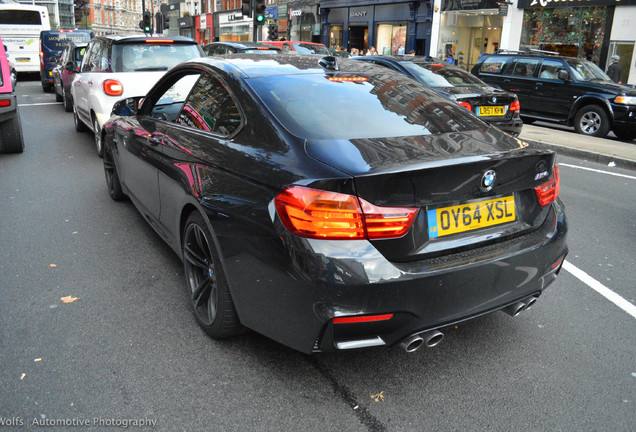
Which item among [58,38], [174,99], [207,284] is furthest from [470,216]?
[58,38]

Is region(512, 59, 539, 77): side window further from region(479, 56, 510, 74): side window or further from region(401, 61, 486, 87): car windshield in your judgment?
region(401, 61, 486, 87): car windshield

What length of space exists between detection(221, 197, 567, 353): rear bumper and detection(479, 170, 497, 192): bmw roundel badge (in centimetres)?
30

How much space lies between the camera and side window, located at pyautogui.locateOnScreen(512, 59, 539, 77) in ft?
46.1

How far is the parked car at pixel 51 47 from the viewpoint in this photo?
19.8 m

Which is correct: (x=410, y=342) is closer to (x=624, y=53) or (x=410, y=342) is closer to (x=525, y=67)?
(x=525, y=67)

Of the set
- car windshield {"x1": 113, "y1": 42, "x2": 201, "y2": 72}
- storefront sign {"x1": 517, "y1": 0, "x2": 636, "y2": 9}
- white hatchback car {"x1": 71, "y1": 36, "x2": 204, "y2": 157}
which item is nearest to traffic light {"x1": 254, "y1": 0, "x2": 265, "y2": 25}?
white hatchback car {"x1": 71, "y1": 36, "x2": 204, "y2": 157}

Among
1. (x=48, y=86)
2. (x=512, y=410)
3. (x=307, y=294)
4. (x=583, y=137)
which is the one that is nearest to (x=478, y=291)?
(x=512, y=410)

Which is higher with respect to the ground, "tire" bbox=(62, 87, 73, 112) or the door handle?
the door handle

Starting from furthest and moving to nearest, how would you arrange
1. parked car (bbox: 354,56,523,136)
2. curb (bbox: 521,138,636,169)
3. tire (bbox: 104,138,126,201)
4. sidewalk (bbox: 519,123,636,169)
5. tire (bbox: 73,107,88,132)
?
tire (bbox: 73,107,88,132) → sidewalk (bbox: 519,123,636,169) → curb (bbox: 521,138,636,169) → parked car (bbox: 354,56,523,136) → tire (bbox: 104,138,126,201)

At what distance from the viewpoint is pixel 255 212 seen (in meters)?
2.68

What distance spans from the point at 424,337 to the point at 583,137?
11.0m

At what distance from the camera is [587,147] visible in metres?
10.5

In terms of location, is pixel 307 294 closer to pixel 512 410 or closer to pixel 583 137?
pixel 512 410

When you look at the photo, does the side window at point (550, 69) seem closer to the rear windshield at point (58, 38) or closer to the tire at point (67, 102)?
the tire at point (67, 102)
